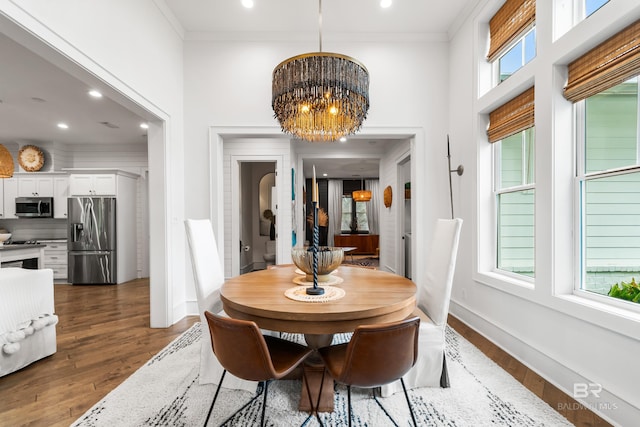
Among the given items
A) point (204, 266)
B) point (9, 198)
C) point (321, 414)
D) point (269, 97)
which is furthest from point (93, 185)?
point (321, 414)

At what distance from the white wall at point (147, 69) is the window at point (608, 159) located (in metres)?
3.28

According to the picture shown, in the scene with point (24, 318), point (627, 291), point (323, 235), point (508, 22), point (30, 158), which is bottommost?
point (323, 235)

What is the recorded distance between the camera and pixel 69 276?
5.47 meters

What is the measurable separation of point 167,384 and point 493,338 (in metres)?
2.71

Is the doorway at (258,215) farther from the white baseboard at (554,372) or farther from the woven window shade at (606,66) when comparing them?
the woven window shade at (606,66)

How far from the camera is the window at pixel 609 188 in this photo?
168 centimetres

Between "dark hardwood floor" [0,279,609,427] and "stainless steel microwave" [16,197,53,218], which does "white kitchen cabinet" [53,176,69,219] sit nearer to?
"stainless steel microwave" [16,197,53,218]

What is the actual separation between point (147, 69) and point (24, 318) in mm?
2362

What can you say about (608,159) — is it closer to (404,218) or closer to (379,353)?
(379,353)

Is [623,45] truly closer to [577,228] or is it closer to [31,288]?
[577,228]

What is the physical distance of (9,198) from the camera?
5750 millimetres

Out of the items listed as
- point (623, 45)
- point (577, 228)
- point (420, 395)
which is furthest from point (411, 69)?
point (420, 395)

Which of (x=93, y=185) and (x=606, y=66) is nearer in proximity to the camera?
(x=606, y=66)

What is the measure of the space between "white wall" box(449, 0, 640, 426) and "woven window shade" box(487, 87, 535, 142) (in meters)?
0.07
